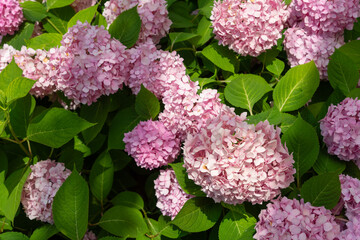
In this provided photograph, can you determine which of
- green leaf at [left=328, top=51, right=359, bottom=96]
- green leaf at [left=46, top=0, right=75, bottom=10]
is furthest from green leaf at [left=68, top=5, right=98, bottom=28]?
green leaf at [left=328, top=51, right=359, bottom=96]

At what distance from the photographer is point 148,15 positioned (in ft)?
5.19

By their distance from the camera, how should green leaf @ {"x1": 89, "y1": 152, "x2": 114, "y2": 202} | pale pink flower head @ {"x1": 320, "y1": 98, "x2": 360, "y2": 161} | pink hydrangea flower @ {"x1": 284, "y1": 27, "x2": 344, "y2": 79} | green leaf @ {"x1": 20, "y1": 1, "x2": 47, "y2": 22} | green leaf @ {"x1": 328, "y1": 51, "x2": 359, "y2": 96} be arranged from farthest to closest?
green leaf @ {"x1": 20, "y1": 1, "x2": 47, "y2": 22} < green leaf @ {"x1": 89, "y1": 152, "x2": 114, "y2": 202} < pink hydrangea flower @ {"x1": 284, "y1": 27, "x2": 344, "y2": 79} < green leaf @ {"x1": 328, "y1": 51, "x2": 359, "y2": 96} < pale pink flower head @ {"x1": 320, "y1": 98, "x2": 360, "y2": 161}

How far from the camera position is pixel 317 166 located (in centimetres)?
132

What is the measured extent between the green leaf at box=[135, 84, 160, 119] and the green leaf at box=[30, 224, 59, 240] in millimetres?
570

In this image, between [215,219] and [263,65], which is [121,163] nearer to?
[215,219]

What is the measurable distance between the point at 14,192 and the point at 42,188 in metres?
0.11

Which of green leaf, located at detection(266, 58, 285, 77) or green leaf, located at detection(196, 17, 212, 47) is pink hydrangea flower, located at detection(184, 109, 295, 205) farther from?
green leaf, located at detection(196, 17, 212, 47)

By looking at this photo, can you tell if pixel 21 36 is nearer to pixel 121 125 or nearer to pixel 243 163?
pixel 121 125

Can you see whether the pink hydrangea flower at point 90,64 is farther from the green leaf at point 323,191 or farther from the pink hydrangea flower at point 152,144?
the green leaf at point 323,191

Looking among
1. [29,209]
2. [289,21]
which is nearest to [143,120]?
[29,209]

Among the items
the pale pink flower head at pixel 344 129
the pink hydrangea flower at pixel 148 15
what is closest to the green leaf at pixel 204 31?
the pink hydrangea flower at pixel 148 15

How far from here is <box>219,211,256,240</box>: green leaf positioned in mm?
1259

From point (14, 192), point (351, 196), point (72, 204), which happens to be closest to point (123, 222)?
point (72, 204)

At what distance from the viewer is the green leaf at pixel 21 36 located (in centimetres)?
180
